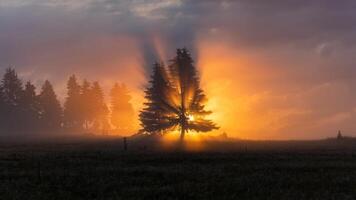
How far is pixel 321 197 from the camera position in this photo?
20.4 m

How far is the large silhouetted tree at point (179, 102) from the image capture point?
82.5m

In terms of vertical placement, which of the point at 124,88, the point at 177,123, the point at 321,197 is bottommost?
the point at 321,197

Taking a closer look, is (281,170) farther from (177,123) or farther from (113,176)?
(177,123)

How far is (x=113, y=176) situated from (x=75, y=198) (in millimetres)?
6454

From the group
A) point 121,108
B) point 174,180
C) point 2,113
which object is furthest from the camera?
point 121,108

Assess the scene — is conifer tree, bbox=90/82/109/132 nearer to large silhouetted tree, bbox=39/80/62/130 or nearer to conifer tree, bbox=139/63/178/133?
large silhouetted tree, bbox=39/80/62/130

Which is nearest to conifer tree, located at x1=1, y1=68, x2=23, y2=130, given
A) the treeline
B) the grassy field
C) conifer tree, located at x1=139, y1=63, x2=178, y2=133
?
the treeline

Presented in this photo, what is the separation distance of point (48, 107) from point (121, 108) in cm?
1892

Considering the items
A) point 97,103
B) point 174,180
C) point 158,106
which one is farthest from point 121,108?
point 174,180

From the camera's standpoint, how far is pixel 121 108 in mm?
133750

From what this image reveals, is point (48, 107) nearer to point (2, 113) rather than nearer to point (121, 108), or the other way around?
point (2, 113)

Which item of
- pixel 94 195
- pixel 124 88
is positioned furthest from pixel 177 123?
pixel 94 195

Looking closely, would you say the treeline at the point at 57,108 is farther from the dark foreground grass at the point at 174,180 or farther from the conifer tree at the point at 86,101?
the dark foreground grass at the point at 174,180

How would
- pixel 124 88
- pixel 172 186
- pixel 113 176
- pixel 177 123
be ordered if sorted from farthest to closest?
pixel 124 88
pixel 177 123
pixel 113 176
pixel 172 186
